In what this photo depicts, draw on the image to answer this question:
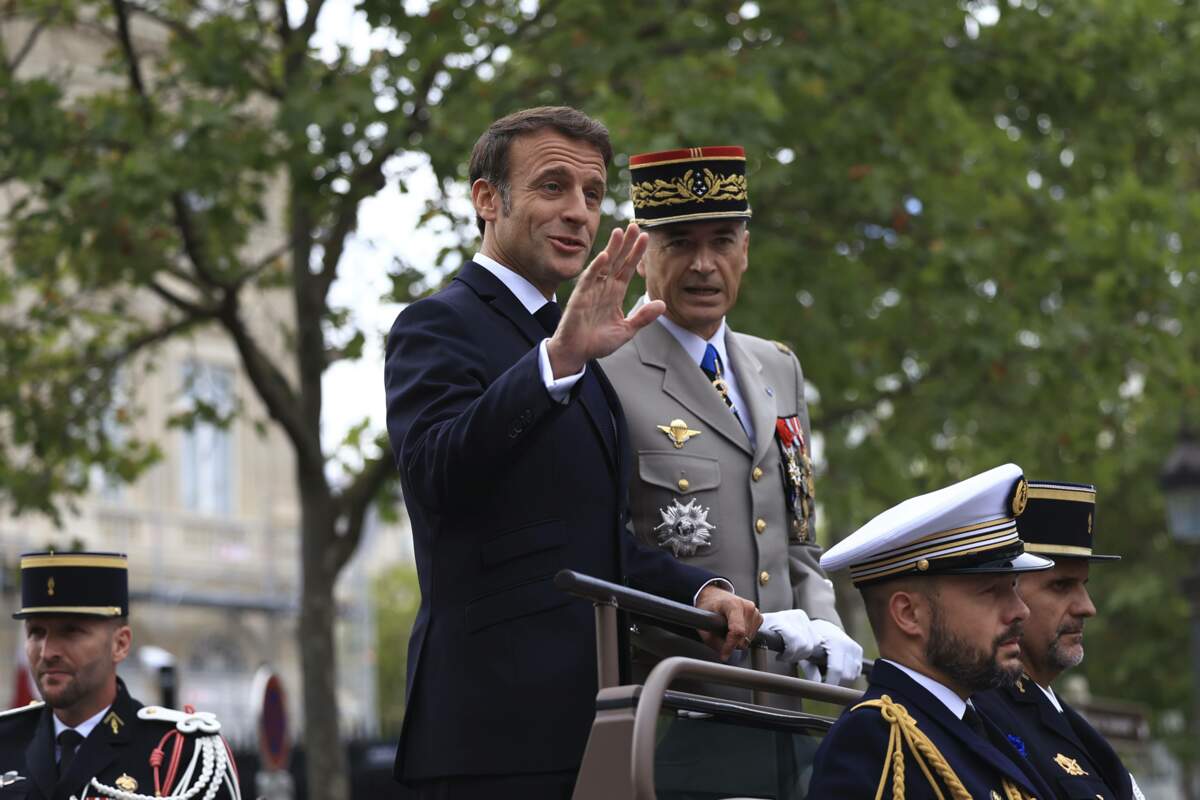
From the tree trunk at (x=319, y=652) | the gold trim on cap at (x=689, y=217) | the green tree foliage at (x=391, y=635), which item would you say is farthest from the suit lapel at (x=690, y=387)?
the green tree foliage at (x=391, y=635)

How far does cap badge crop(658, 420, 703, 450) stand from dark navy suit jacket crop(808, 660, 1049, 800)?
97cm

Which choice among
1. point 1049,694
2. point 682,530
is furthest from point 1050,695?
point 682,530

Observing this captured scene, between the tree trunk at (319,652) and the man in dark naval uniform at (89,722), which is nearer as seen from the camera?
the man in dark naval uniform at (89,722)

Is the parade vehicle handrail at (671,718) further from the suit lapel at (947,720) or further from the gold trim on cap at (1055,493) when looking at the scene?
the gold trim on cap at (1055,493)

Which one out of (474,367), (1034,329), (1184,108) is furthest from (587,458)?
(1184,108)

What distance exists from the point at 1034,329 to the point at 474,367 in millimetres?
10594

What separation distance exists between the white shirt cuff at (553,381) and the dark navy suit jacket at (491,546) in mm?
14

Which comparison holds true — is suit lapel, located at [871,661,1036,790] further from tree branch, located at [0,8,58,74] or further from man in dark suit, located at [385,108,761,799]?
tree branch, located at [0,8,58,74]

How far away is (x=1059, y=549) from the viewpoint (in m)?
5.60

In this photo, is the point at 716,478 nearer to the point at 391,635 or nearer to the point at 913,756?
the point at 913,756

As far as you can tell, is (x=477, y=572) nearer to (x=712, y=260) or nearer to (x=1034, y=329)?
(x=712, y=260)

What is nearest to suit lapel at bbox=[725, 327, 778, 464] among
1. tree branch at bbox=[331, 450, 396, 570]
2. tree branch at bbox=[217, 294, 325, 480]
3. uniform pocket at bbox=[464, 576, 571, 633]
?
uniform pocket at bbox=[464, 576, 571, 633]

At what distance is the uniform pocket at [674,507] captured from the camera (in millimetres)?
5062

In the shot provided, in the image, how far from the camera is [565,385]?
13.9 feet
